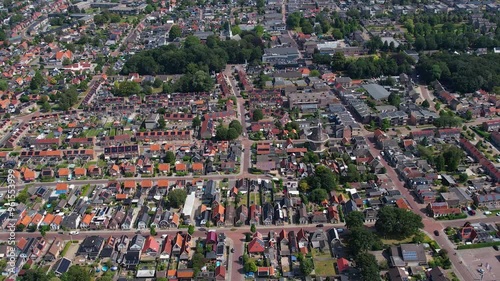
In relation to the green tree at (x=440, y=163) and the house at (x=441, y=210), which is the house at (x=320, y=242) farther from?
the green tree at (x=440, y=163)

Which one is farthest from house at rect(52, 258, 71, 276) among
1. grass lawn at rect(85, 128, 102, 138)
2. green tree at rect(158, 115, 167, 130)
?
green tree at rect(158, 115, 167, 130)

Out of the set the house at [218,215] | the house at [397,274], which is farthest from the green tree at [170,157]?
the house at [397,274]

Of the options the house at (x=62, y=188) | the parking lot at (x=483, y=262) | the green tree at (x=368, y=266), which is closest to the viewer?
the green tree at (x=368, y=266)

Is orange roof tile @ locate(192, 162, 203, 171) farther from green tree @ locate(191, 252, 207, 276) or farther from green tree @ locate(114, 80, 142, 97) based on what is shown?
green tree @ locate(114, 80, 142, 97)

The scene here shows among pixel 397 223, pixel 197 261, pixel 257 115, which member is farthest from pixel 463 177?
pixel 197 261

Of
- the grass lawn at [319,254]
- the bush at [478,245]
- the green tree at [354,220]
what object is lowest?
the grass lawn at [319,254]

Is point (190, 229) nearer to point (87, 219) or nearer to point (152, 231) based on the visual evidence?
point (152, 231)

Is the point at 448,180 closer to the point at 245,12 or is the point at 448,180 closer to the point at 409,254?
the point at 409,254
